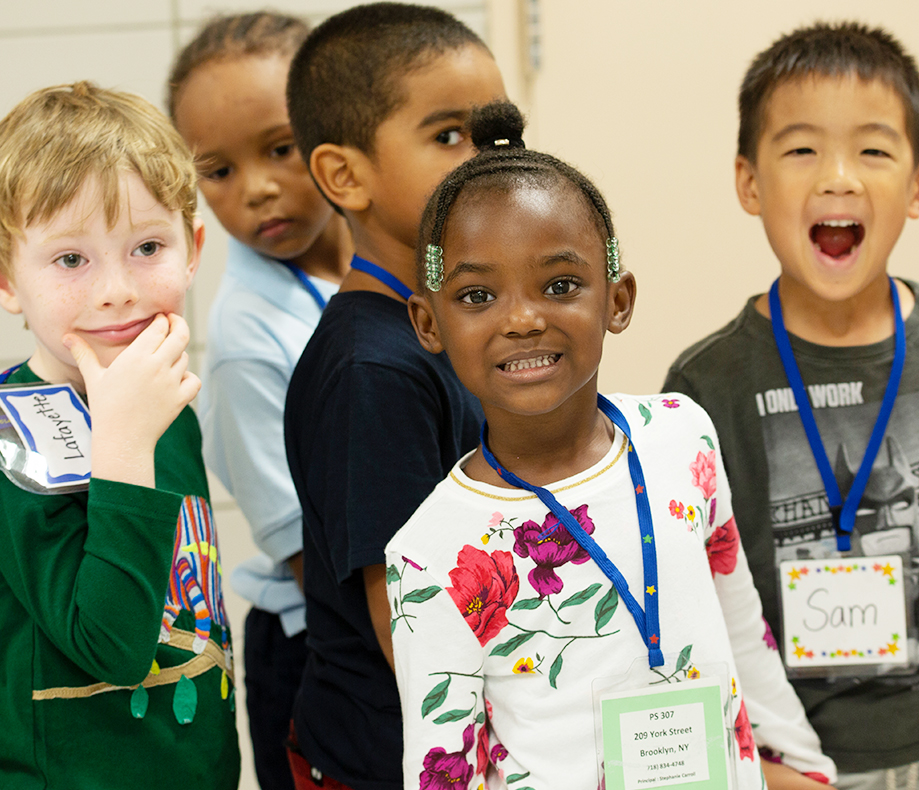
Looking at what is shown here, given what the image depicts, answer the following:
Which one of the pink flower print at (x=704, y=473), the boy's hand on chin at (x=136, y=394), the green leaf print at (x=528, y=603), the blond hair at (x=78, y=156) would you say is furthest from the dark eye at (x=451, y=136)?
the green leaf print at (x=528, y=603)

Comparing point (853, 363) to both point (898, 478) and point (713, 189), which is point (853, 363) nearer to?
point (898, 478)

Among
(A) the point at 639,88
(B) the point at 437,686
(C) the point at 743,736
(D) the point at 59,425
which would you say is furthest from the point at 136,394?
(A) the point at 639,88

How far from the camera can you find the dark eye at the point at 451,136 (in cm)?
134

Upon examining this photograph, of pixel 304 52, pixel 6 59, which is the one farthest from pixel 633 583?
pixel 6 59

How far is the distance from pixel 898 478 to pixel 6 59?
2.60m

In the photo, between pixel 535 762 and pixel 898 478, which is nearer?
pixel 535 762

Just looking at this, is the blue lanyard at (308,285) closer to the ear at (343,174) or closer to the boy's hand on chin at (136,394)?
the ear at (343,174)

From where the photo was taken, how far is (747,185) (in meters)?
1.59

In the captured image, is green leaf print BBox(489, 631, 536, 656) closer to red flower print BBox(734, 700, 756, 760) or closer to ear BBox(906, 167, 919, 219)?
red flower print BBox(734, 700, 756, 760)

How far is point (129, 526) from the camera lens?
106 cm

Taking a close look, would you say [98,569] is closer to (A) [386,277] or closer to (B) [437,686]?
(B) [437,686]

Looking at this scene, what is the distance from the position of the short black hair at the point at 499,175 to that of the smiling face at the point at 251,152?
664 mm

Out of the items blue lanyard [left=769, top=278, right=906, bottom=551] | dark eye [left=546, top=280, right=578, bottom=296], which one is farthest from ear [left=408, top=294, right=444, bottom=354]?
blue lanyard [left=769, top=278, right=906, bottom=551]

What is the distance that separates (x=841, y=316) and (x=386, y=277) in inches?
28.2
